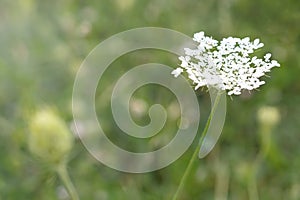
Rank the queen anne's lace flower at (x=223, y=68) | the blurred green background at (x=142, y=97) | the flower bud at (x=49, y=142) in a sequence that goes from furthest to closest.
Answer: the blurred green background at (x=142, y=97), the flower bud at (x=49, y=142), the queen anne's lace flower at (x=223, y=68)

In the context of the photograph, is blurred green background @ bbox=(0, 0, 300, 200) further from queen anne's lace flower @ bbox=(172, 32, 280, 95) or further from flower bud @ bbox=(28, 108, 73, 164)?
queen anne's lace flower @ bbox=(172, 32, 280, 95)

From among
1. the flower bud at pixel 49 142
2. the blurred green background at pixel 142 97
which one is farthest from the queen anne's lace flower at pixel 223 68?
the blurred green background at pixel 142 97

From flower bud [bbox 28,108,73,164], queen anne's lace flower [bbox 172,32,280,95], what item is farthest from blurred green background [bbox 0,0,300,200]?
queen anne's lace flower [bbox 172,32,280,95]

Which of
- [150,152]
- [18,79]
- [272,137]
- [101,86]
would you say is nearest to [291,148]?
[272,137]

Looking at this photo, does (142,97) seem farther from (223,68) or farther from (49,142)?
(223,68)

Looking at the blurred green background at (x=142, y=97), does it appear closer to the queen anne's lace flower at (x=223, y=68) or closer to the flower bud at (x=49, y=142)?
the flower bud at (x=49, y=142)

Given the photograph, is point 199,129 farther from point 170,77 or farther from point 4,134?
point 4,134

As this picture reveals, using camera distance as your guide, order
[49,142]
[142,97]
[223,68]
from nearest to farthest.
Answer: [223,68] → [49,142] → [142,97]

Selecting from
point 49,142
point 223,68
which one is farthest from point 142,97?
point 223,68
